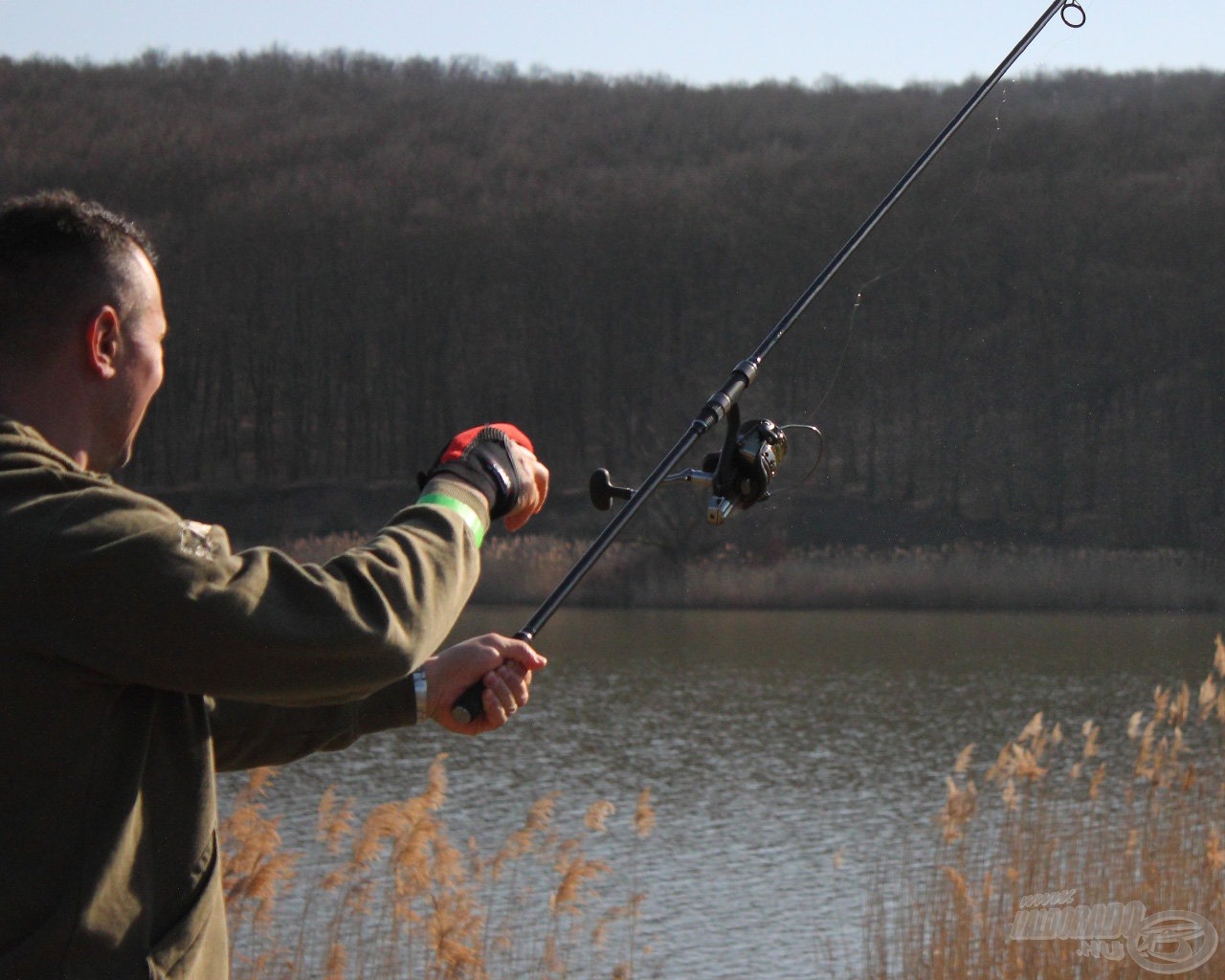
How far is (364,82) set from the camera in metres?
56.5

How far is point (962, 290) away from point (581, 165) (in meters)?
13.8

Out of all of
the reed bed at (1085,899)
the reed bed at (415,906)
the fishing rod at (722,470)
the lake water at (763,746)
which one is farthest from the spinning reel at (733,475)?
the lake water at (763,746)

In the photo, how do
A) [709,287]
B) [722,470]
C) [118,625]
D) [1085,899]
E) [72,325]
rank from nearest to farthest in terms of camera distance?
[118,625], [72,325], [722,470], [1085,899], [709,287]

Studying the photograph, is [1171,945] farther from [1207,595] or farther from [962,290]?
[962,290]

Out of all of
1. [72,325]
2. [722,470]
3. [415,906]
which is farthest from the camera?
[415,906]

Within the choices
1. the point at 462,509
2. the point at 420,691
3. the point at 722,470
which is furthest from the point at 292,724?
the point at 722,470

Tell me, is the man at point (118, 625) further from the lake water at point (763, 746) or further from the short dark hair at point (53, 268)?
the lake water at point (763, 746)

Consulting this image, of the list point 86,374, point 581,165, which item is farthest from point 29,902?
point 581,165

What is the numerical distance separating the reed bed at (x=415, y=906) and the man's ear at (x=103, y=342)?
2.81 metres

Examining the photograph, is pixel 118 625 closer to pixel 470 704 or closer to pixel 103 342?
pixel 103 342

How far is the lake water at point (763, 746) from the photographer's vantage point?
6945 mm

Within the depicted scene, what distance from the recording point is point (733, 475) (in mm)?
2193

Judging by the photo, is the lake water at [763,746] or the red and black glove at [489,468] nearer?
the red and black glove at [489,468]

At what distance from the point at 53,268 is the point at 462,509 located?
440 millimetres
